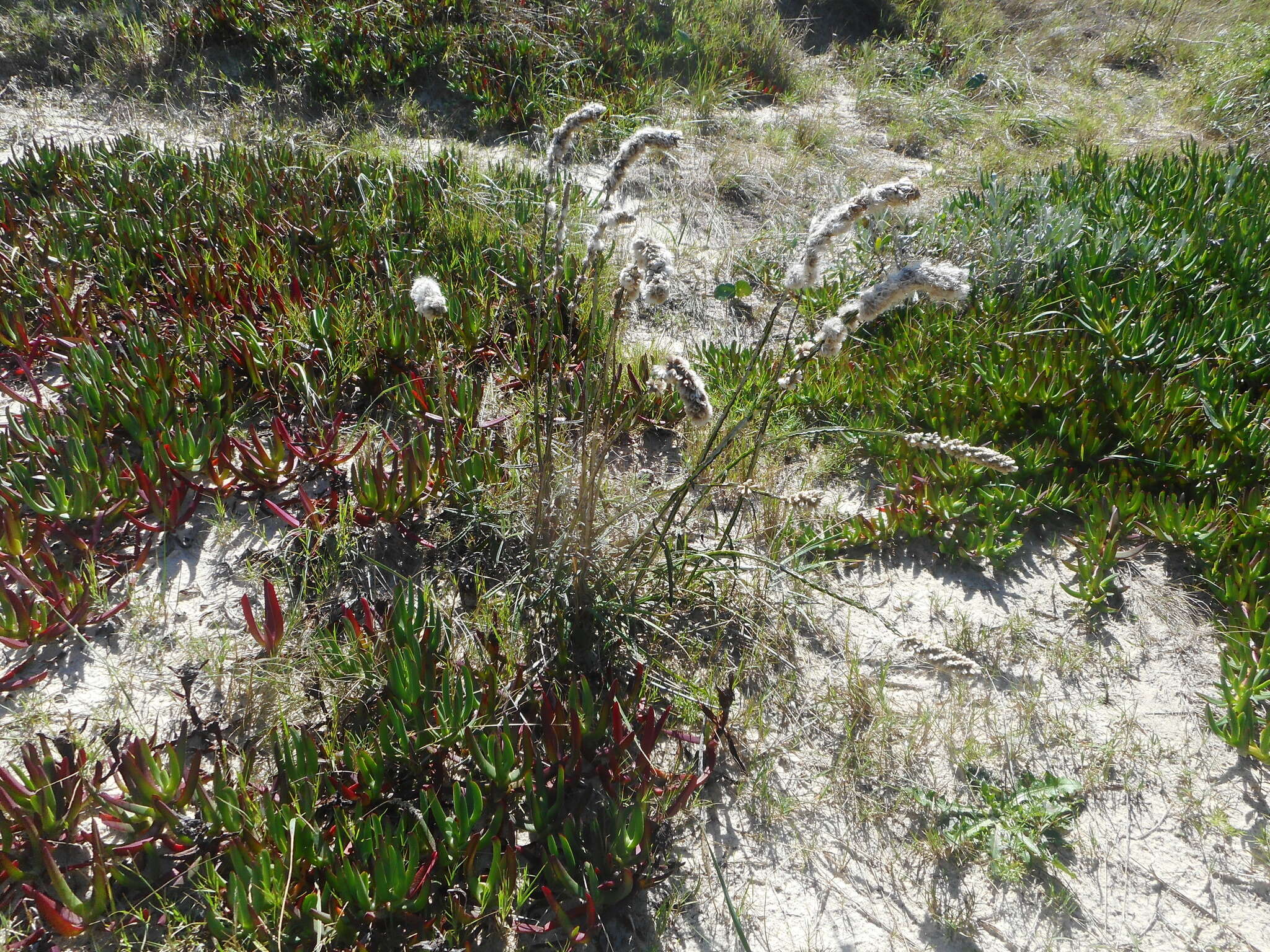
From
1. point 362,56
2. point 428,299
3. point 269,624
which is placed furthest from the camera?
point 362,56

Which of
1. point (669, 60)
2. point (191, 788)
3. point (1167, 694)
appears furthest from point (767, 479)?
point (669, 60)

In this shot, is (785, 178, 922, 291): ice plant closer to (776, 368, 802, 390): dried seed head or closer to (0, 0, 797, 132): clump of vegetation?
(776, 368, 802, 390): dried seed head

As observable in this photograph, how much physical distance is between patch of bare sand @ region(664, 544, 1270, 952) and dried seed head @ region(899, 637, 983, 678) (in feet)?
1.91

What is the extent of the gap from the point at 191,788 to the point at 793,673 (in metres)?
1.91

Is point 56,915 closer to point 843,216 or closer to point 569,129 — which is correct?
point 569,129

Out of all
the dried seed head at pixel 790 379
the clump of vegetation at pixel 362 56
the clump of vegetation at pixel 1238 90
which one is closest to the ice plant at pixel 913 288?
the dried seed head at pixel 790 379

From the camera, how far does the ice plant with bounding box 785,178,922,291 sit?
6.40 feet

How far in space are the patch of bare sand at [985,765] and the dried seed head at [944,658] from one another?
58 cm

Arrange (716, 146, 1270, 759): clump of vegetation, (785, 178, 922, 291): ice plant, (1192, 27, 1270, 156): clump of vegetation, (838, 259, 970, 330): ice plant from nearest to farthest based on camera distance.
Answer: (838, 259, 970, 330): ice plant
(785, 178, 922, 291): ice plant
(716, 146, 1270, 759): clump of vegetation
(1192, 27, 1270, 156): clump of vegetation

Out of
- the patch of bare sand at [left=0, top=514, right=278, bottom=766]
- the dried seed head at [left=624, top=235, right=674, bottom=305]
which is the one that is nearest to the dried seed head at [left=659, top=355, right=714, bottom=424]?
the dried seed head at [left=624, top=235, right=674, bottom=305]

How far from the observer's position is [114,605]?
2.83 m

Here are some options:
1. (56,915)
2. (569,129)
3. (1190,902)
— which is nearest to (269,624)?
(56,915)

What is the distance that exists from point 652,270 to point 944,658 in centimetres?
131

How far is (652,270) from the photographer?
221cm
